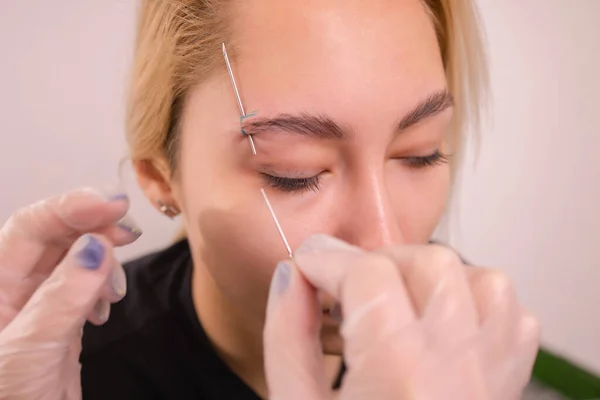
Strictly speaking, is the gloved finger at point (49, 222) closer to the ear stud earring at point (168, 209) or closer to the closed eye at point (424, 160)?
the ear stud earring at point (168, 209)

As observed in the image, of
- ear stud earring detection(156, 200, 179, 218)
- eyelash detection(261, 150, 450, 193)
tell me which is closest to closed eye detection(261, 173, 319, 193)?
eyelash detection(261, 150, 450, 193)

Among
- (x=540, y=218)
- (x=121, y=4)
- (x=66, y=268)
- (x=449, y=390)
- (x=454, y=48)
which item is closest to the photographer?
(x=449, y=390)

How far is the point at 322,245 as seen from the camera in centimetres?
49

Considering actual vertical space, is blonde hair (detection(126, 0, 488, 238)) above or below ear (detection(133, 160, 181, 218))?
above

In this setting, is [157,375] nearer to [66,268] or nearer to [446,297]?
[66,268]

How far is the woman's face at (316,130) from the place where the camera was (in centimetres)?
56

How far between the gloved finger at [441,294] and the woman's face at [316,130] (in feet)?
0.54

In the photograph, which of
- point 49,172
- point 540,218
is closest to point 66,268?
point 49,172

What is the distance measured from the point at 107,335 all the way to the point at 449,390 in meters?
0.75

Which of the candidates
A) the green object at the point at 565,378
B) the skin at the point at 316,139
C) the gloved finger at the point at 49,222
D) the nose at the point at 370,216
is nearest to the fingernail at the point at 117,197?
the gloved finger at the point at 49,222

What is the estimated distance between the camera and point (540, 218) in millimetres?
1556

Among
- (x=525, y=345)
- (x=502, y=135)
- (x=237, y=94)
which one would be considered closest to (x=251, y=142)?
(x=237, y=94)

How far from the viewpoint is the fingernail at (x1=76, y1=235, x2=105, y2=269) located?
21.9 inches

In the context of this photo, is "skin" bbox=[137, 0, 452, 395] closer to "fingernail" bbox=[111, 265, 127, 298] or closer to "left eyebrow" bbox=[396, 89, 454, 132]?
"left eyebrow" bbox=[396, 89, 454, 132]
